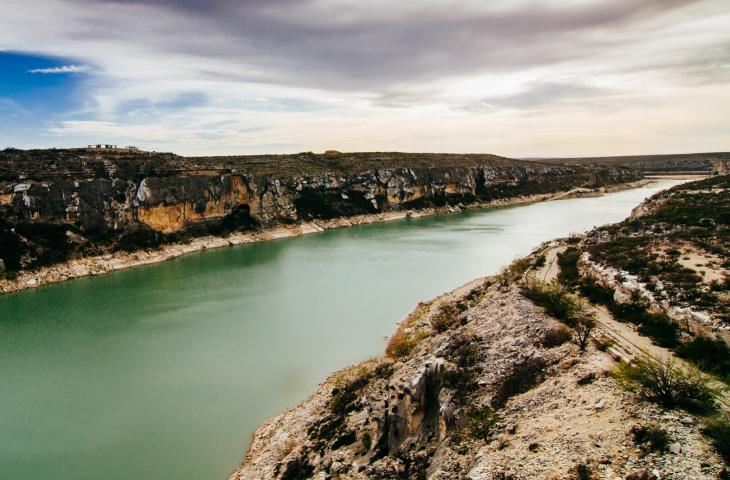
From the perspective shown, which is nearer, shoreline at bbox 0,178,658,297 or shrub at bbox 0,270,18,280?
shrub at bbox 0,270,18,280

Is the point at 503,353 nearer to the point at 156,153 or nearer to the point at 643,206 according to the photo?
the point at 643,206

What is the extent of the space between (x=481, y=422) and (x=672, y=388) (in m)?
3.48

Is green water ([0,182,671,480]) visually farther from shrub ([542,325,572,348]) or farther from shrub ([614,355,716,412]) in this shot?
shrub ([614,355,716,412])

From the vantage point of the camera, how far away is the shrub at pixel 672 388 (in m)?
7.44

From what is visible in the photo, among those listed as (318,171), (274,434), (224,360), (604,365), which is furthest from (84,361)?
(318,171)

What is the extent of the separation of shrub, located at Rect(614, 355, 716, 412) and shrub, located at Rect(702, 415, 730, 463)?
0.44m

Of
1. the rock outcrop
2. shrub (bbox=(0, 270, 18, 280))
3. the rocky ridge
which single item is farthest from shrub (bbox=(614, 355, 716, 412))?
shrub (bbox=(0, 270, 18, 280))

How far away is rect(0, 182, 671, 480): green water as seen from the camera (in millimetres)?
11992

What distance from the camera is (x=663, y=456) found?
6.41 m

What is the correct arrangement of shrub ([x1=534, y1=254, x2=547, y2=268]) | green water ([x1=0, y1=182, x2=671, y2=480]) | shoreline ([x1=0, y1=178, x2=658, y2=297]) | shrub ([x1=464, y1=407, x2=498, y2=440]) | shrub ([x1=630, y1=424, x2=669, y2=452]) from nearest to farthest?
shrub ([x1=630, y1=424, x2=669, y2=452])
shrub ([x1=464, y1=407, x2=498, y2=440])
green water ([x1=0, y1=182, x2=671, y2=480])
shrub ([x1=534, y1=254, x2=547, y2=268])
shoreline ([x1=0, y1=178, x2=658, y2=297])

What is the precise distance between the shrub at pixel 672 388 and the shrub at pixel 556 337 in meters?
2.70

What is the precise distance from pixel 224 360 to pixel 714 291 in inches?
660

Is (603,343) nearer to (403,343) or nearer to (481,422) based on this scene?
(481,422)

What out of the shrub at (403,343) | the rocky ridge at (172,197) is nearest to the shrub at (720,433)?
the shrub at (403,343)
